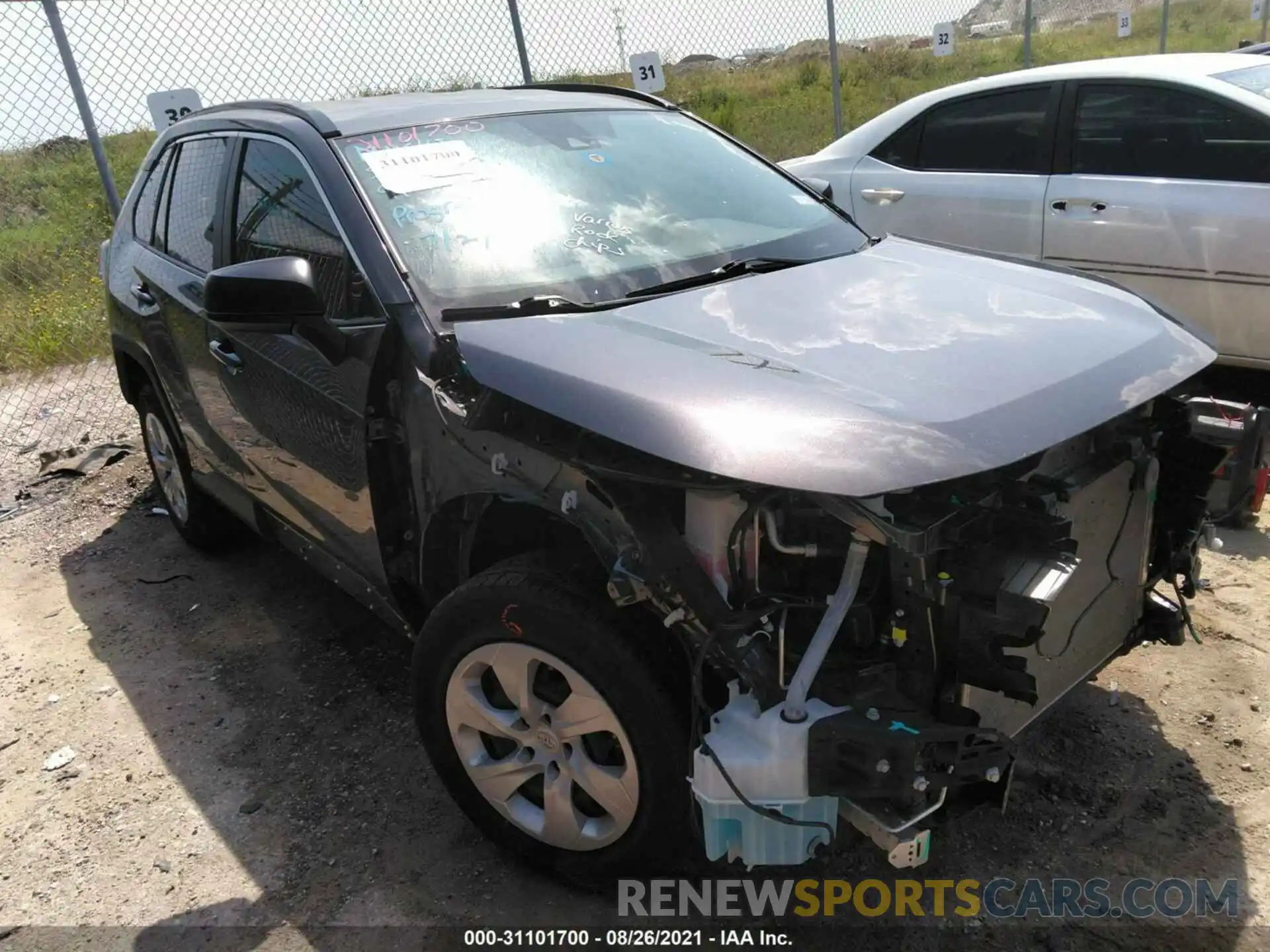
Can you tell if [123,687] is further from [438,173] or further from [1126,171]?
[1126,171]

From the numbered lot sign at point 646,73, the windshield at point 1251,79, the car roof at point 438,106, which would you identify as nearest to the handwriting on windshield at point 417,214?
the car roof at point 438,106

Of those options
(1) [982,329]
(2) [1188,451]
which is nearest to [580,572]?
(1) [982,329]

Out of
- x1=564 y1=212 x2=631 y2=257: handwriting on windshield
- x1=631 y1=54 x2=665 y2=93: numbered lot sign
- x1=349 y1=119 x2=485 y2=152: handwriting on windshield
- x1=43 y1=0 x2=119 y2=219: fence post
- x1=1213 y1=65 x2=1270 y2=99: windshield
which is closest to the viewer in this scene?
x1=564 y1=212 x2=631 y2=257: handwriting on windshield

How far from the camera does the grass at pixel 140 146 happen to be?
812 cm

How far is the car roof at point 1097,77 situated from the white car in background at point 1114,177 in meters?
0.01

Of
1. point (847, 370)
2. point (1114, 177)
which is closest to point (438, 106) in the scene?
point (847, 370)

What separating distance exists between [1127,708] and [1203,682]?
306 mm

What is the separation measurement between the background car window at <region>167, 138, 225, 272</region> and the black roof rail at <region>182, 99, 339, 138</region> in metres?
0.16

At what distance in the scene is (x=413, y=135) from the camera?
3014mm

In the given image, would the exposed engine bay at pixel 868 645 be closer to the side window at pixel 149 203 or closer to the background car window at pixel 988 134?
the side window at pixel 149 203

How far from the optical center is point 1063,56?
18047 millimetres

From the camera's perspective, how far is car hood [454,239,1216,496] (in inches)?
74.0

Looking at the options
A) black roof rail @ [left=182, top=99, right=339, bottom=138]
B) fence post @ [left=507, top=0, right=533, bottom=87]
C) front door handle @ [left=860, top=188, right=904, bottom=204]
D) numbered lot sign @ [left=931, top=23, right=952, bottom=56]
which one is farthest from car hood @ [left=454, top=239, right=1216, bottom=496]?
numbered lot sign @ [left=931, top=23, right=952, bottom=56]

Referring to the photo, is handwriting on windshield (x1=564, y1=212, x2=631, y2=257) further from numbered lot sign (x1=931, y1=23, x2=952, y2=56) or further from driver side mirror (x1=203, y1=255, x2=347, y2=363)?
numbered lot sign (x1=931, y1=23, x2=952, y2=56)
